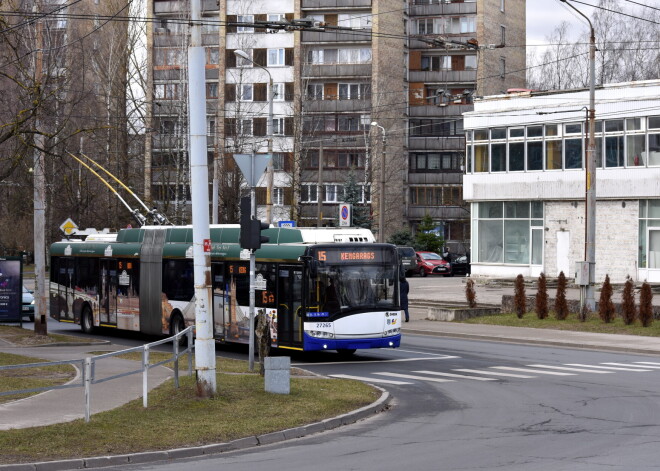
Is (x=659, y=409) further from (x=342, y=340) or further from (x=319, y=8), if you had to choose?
(x=319, y=8)

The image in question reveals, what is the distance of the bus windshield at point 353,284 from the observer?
23.3 meters

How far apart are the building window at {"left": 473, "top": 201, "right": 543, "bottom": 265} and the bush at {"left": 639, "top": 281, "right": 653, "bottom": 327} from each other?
21.5 metres

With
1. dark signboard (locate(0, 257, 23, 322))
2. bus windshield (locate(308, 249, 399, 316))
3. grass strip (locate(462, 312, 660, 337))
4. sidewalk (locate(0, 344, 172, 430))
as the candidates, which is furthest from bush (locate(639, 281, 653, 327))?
dark signboard (locate(0, 257, 23, 322))

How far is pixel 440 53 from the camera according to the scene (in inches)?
3346

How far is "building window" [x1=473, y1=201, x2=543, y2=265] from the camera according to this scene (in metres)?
52.6

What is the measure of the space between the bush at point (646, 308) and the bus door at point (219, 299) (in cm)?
1156

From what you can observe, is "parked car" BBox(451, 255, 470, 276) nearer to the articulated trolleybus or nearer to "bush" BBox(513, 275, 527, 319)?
"bush" BBox(513, 275, 527, 319)

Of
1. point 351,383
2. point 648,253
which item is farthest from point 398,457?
point 648,253

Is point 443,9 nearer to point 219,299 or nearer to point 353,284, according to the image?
point 219,299

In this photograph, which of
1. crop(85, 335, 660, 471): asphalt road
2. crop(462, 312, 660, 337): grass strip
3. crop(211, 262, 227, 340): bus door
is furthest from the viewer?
crop(462, 312, 660, 337): grass strip

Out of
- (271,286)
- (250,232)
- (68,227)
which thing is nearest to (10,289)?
(271,286)

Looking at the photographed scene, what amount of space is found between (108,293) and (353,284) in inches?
422

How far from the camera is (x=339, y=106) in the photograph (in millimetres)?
80250

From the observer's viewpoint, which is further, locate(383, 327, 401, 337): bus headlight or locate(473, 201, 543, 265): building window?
locate(473, 201, 543, 265): building window
